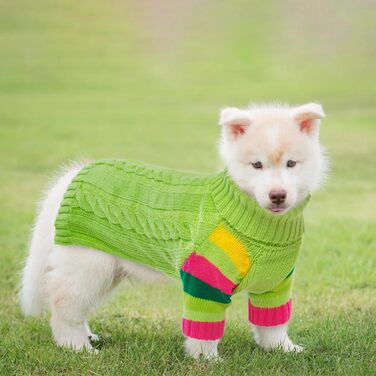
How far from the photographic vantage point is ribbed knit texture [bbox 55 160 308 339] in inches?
139

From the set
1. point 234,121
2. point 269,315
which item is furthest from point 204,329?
point 234,121

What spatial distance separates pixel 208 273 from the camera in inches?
138

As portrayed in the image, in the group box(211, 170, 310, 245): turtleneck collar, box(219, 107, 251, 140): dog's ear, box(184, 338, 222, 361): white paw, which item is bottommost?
box(184, 338, 222, 361): white paw

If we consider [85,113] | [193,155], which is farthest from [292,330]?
[85,113]

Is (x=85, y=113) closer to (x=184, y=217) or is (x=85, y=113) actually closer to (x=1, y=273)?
(x=1, y=273)

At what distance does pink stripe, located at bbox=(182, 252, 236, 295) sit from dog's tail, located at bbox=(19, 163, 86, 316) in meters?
0.87

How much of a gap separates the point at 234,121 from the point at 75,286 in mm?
1121

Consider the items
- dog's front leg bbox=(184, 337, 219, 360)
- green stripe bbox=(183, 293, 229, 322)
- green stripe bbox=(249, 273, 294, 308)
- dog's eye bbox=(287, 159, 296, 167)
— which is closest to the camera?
dog's eye bbox=(287, 159, 296, 167)

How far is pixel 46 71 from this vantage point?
15914 millimetres

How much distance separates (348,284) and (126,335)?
1980mm

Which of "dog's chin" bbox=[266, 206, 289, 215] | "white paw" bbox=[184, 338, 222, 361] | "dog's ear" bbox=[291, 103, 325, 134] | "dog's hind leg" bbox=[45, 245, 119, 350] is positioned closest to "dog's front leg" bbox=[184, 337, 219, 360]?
"white paw" bbox=[184, 338, 222, 361]

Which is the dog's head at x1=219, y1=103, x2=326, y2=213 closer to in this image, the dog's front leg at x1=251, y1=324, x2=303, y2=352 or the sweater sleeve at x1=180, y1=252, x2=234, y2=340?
the sweater sleeve at x1=180, y1=252, x2=234, y2=340

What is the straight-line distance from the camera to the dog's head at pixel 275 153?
3.38 metres

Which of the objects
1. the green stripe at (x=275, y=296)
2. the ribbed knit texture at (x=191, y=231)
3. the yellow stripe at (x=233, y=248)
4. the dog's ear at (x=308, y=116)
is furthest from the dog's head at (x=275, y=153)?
the green stripe at (x=275, y=296)
